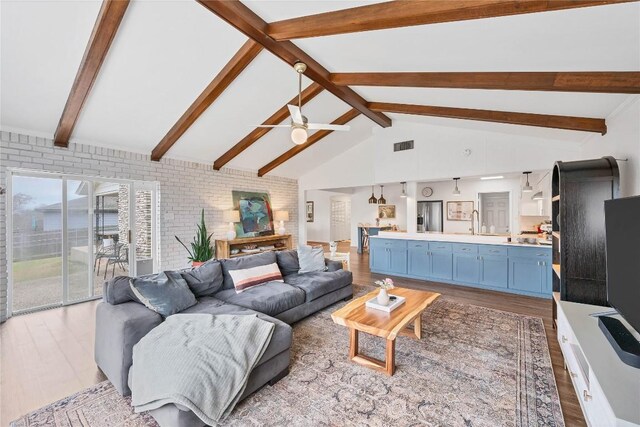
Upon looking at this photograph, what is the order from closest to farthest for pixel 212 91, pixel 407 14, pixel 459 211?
pixel 407 14, pixel 212 91, pixel 459 211

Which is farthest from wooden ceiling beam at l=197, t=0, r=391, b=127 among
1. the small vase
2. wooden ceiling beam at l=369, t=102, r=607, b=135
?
the small vase

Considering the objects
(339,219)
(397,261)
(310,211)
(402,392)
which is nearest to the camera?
(402,392)

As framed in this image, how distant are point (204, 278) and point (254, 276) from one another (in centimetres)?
60

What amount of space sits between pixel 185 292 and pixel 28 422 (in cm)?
128

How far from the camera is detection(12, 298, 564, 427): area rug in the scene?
1.85 m

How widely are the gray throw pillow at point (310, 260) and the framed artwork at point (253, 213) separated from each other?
260 centimetres

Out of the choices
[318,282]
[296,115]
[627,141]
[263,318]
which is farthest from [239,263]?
[627,141]

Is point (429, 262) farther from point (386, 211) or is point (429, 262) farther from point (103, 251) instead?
point (103, 251)

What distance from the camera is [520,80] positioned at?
261cm

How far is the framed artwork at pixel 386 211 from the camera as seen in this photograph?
973 centimetres

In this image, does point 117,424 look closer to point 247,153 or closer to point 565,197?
point 565,197

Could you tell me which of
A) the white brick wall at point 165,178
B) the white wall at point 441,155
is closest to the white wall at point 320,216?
the white brick wall at point 165,178

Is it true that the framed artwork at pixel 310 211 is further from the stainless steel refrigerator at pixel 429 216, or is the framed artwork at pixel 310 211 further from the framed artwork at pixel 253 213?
the framed artwork at pixel 253 213

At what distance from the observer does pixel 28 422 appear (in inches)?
72.1
